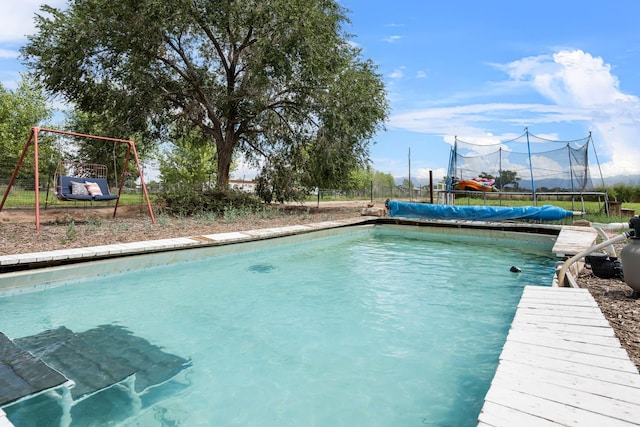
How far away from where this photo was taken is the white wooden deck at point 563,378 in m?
1.47

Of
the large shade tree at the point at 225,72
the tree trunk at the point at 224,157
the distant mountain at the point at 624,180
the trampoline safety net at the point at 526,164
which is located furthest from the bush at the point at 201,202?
the distant mountain at the point at 624,180

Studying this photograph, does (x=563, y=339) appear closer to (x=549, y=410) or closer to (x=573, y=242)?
(x=549, y=410)

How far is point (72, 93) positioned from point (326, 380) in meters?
13.8

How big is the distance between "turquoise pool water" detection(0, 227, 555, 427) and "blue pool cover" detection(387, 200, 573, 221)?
4.08m

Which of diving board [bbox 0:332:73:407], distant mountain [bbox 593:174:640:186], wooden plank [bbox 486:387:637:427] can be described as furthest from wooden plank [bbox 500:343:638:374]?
distant mountain [bbox 593:174:640:186]

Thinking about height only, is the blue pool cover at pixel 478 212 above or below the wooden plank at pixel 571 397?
above

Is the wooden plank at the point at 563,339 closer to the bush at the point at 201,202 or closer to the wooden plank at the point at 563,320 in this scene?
the wooden plank at the point at 563,320

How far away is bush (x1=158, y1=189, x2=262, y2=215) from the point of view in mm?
11461

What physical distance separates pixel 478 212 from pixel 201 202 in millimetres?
8723

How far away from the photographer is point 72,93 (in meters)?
12.3

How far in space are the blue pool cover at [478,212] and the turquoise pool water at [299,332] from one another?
4.08m

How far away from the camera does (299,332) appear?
358 cm

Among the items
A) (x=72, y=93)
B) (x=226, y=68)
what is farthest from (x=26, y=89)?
(x=226, y=68)

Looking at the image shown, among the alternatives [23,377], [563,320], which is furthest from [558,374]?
[23,377]
